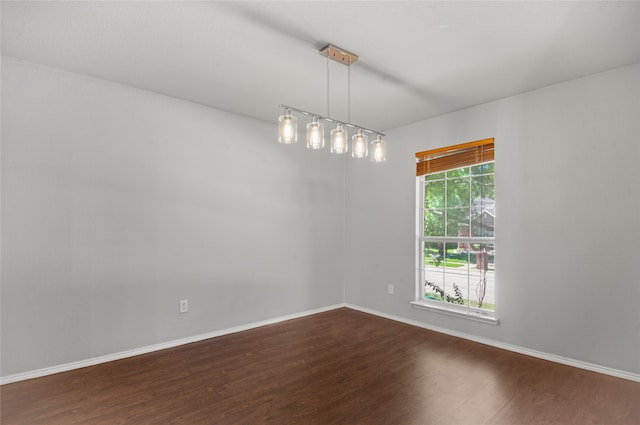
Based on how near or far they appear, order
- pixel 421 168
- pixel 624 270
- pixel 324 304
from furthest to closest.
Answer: pixel 324 304 < pixel 421 168 < pixel 624 270

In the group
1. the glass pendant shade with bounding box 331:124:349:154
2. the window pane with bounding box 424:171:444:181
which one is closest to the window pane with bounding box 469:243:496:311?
the window pane with bounding box 424:171:444:181

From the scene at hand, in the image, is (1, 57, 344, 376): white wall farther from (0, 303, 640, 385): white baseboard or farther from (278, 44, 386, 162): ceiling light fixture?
(278, 44, 386, 162): ceiling light fixture

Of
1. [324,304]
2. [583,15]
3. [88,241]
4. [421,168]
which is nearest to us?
[583,15]

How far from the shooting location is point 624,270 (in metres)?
2.60

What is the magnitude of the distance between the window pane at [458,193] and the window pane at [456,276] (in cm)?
48

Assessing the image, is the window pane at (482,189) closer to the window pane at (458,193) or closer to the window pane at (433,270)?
the window pane at (458,193)

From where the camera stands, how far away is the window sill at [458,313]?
3.32 meters

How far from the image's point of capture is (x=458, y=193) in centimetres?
374

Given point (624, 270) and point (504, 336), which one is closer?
point (624, 270)

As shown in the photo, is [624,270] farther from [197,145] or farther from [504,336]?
[197,145]

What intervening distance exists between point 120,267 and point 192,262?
0.66 m

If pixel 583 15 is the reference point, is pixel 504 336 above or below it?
below

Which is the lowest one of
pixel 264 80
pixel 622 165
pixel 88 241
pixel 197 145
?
pixel 88 241

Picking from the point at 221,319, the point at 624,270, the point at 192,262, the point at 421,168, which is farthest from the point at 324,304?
the point at 624,270
